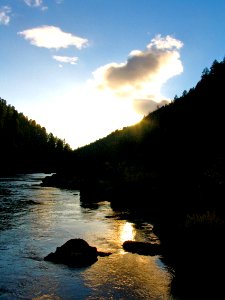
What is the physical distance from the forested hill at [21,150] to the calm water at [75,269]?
10625 cm

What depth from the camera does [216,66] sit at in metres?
109

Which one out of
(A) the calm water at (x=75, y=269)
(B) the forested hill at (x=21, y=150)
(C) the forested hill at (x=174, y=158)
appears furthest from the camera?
(B) the forested hill at (x=21, y=150)

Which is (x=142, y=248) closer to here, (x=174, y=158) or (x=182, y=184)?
(x=182, y=184)

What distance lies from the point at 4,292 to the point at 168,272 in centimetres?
841

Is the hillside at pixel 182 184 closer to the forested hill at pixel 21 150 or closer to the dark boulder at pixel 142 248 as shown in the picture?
the dark boulder at pixel 142 248

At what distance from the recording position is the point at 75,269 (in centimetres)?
1902

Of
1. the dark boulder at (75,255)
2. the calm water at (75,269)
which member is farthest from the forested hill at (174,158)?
the dark boulder at (75,255)

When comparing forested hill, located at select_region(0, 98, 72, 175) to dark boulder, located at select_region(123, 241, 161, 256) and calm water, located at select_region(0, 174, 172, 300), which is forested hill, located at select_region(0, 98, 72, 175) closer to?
calm water, located at select_region(0, 174, 172, 300)

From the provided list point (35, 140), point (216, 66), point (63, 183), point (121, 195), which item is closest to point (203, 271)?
point (121, 195)

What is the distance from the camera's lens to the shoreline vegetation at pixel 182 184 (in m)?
16.2

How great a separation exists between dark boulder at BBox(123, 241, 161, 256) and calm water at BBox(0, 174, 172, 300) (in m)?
0.64

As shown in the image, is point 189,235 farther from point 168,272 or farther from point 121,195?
point 121,195

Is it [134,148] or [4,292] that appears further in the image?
[134,148]

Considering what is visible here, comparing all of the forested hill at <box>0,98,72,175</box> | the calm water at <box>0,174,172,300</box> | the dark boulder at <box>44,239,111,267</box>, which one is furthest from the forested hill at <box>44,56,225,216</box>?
the forested hill at <box>0,98,72,175</box>
